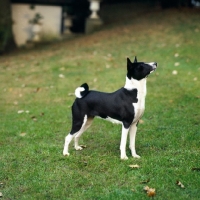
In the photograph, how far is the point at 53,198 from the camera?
4992 millimetres

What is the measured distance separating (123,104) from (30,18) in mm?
14212

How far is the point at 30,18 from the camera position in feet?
63.1

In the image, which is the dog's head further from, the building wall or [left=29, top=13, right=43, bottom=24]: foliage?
the building wall

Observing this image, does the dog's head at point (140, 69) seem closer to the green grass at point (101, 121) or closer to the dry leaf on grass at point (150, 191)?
the green grass at point (101, 121)

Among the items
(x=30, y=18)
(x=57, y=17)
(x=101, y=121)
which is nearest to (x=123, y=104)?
(x=101, y=121)

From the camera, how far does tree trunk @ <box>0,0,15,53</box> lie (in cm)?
1677

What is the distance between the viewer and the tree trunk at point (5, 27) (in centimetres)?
1677

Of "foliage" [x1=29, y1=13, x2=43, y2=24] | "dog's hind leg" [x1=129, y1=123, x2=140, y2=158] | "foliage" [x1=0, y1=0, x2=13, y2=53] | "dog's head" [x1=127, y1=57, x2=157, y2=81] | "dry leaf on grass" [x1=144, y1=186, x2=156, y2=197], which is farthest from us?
"foliage" [x1=29, y1=13, x2=43, y2=24]

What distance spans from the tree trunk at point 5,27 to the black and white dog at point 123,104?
11237 mm

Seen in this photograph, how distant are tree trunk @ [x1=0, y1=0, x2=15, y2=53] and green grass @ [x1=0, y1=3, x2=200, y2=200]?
2.87 feet

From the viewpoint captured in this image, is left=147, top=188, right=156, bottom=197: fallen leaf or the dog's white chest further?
Result: the dog's white chest

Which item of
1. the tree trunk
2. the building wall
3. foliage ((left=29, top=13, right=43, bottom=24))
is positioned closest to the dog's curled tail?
the tree trunk

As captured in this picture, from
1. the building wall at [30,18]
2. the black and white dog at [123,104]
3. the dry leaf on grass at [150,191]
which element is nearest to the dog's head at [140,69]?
the black and white dog at [123,104]

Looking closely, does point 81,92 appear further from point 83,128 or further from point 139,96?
point 139,96
